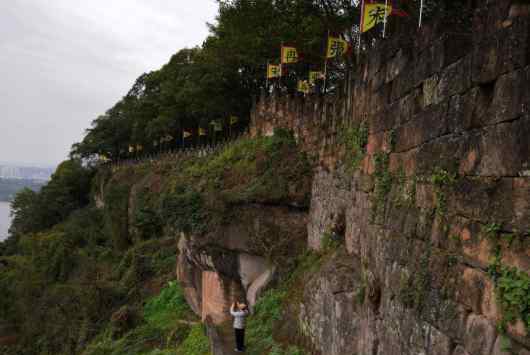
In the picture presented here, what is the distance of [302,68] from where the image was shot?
21469 millimetres

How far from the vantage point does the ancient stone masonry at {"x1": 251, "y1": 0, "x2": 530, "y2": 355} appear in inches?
104

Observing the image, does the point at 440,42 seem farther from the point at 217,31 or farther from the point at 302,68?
the point at 217,31

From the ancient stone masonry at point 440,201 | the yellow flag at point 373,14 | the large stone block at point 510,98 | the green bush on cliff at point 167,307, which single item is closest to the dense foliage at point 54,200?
the green bush on cliff at point 167,307

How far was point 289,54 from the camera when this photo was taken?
1365cm

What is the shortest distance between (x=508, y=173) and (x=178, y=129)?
32271 mm

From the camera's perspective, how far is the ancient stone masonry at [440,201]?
2645 mm

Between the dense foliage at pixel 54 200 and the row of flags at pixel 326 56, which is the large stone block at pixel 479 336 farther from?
the dense foliage at pixel 54 200

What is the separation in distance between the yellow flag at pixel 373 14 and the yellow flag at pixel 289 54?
5890 millimetres

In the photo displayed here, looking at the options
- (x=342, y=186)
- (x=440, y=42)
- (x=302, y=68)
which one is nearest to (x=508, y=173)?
(x=440, y=42)

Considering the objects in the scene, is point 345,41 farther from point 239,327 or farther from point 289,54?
point 239,327

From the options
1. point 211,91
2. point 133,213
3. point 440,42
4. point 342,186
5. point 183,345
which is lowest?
point 183,345

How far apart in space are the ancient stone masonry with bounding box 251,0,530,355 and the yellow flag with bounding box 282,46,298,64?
7265mm

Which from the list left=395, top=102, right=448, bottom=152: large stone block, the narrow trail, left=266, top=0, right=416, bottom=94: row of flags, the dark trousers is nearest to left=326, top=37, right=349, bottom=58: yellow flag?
left=266, top=0, right=416, bottom=94: row of flags

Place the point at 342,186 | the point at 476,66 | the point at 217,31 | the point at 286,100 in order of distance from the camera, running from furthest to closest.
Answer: the point at 217,31 → the point at 286,100 → the point at 342,186 → the point at 476,66
